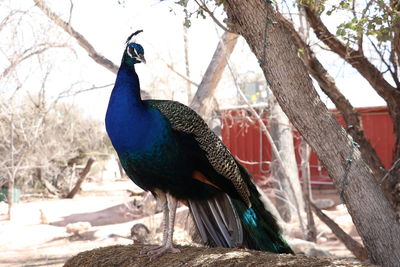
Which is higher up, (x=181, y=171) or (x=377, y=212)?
(x=181, y=171)

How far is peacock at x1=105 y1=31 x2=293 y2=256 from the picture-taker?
3.01 meters

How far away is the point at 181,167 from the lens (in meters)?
3.05

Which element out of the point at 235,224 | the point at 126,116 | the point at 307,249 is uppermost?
the point at 126,116

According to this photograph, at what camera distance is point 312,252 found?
20.4 feet

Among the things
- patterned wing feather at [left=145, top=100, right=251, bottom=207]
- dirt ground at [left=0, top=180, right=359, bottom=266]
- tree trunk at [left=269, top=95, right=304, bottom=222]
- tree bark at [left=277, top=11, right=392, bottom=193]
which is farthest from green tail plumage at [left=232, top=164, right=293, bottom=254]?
tree trunk at [left=269, top=95, right=304, bottom=222]

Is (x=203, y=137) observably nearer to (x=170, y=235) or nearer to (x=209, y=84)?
(x=170, y=235)

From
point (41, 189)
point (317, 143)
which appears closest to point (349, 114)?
point (317, 143)

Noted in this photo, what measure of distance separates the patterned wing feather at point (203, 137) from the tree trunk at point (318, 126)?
51 cm

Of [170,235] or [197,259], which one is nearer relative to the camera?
[197,259]

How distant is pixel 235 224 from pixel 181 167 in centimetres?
63

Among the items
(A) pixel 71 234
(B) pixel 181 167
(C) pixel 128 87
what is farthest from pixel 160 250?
(A) pixel 71 234

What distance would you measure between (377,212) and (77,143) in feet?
53.6

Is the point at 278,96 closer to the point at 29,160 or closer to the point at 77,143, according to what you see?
the point at 29,160

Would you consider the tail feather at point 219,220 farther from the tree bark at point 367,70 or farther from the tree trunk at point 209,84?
the tree trunk at point 209,84
